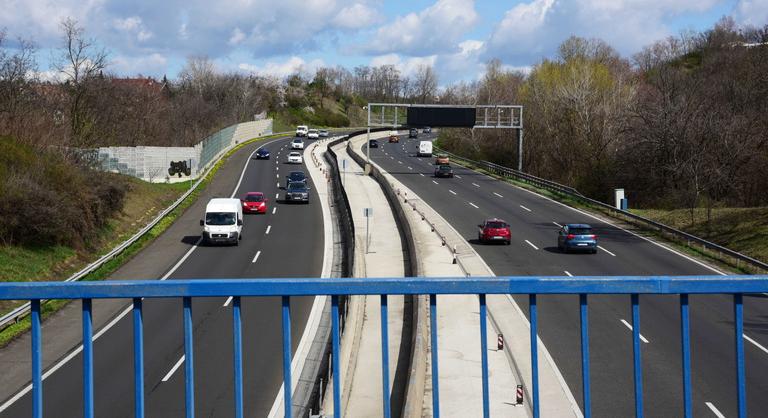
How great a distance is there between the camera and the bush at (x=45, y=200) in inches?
1329

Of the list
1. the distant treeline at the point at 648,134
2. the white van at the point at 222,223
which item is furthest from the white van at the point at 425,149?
the white van at the point at 222,223

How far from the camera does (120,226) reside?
4341 centimetres

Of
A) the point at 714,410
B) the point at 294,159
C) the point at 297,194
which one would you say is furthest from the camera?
the point at 294,159

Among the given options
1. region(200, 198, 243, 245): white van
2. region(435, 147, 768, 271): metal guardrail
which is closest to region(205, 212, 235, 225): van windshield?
region(200, 198, 243, 245): white van

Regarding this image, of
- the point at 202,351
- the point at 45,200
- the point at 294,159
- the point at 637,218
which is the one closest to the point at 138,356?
the point at 202,351

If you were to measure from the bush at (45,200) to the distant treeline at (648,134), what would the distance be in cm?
3437

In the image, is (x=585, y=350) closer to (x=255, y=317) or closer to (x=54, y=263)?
(x=255, y=317)

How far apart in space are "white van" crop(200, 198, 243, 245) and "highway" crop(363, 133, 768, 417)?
12.6 m

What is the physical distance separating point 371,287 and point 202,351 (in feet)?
57.9

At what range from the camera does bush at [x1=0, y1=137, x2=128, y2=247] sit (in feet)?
111

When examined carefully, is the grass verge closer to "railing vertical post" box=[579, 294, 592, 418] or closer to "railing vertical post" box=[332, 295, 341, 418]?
"railing vertical post" box=[332, 295, 341, 418]

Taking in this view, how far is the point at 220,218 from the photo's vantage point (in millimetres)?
40594

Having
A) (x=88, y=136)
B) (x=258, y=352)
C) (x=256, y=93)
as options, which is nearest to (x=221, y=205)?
(x=258, y=352)

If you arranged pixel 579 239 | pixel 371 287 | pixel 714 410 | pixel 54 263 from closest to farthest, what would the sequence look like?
1. pixel 371 287
2. pixel 714 410
3. pixel 54 263
4. pixel 579 239
